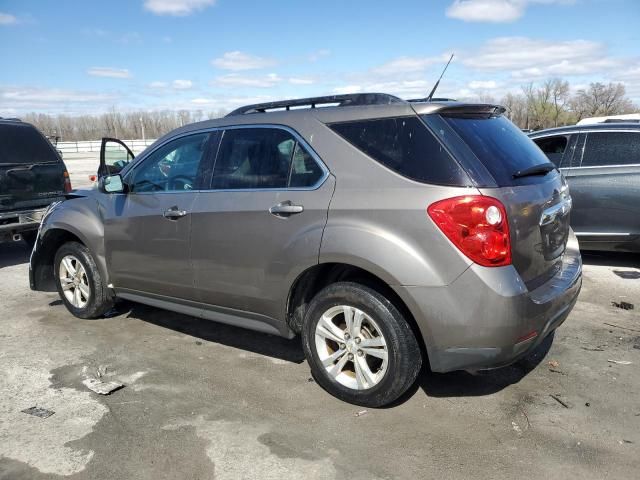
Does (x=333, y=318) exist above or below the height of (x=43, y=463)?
above

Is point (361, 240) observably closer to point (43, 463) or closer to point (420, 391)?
point (420, 391)

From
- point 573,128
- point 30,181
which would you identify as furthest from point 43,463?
point 573,128

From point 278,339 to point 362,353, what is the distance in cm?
144

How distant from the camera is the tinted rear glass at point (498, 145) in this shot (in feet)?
10.0

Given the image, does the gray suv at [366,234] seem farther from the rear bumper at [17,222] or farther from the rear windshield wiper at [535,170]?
the rear bumper at [17,222]

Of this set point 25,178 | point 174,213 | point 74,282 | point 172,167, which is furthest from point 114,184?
point 25,178

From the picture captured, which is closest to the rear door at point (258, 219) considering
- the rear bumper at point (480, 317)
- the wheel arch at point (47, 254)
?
the rear bumper at point (480, 317)

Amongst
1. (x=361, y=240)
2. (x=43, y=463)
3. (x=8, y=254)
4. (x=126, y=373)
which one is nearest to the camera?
(x=43, y=463)

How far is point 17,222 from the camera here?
731 cm

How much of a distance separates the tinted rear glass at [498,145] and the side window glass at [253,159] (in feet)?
3.67

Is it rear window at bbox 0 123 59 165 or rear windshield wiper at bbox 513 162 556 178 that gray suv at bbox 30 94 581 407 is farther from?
rear window at bbox 0 123 59 165

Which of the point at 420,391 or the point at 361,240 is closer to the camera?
the point at 361,240

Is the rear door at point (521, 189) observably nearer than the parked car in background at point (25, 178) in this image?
Yes

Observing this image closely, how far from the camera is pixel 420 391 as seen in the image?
3600 millimetres
